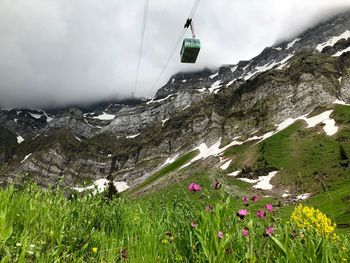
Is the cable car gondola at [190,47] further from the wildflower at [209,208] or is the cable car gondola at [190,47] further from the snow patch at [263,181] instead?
the snow patch at [263,181]

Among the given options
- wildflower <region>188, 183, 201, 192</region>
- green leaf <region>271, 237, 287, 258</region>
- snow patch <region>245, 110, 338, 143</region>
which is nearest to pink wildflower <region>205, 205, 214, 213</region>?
wildflower <region>188, 183, 201, 192</region>

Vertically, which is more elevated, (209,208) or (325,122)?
(325,122)

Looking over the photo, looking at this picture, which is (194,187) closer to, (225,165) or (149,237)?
(149,237)

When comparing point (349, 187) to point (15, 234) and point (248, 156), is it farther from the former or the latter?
point (15, 234)

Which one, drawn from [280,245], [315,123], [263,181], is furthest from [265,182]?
[280,245]

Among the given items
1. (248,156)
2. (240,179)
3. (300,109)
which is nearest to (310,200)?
(240,179)

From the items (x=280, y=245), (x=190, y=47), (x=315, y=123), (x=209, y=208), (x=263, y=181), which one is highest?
(x=315, y=123)

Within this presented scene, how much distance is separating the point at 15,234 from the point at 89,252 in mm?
1015

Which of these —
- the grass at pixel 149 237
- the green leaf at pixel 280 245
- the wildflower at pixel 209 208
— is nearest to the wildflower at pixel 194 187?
the grass at pixel 149 237

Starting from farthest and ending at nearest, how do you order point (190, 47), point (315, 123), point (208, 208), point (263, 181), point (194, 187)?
point (315, 123), point (263, 181), point (190, 47), point (194, 187), point (208, 208)

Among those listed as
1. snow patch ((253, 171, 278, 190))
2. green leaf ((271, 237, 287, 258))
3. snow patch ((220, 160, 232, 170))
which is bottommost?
green leaf ((271, 237, 287, 258))

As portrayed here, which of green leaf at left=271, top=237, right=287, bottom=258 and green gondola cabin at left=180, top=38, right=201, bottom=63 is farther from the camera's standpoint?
green gondola cabin at left=180, top=38, right=201, bottom=63

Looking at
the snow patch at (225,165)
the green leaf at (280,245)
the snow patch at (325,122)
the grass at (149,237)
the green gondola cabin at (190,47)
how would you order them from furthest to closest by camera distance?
the snow patch at (225,165)
the snow patch at (325,122)
the green gondola cabin at (190,47)
the grass at (149,237)
the green leaf at (280,245)

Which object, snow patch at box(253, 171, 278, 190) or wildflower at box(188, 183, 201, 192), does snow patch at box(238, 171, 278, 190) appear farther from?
wildflower at box(188, 183, 201, 192)
